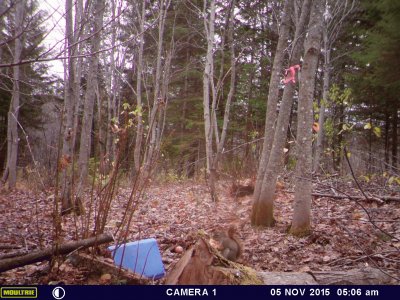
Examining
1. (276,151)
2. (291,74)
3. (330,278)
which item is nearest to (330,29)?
(291,74)

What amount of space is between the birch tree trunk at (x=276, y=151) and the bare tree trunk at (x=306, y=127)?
0.47m

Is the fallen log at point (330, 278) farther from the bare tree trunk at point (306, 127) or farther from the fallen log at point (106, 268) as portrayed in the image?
the bare tree trunk at point (306, 127)

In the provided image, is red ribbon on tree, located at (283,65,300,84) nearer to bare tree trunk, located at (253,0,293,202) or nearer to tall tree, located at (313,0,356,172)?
bare tree trunk, located at (253,0,293,202)

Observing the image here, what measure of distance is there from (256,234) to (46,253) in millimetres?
3044

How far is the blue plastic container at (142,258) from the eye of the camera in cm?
334

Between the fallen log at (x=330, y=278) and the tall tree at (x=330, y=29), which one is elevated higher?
the tall tree at (x=330, y=29)

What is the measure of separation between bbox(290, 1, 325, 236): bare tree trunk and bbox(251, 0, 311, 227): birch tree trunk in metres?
0.47

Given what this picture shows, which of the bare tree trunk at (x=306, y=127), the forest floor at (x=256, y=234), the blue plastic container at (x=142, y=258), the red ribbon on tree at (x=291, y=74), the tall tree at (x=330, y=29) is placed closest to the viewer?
the blue plastic container at (x=142, y=258)

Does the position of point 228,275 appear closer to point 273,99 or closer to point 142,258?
point 142,258

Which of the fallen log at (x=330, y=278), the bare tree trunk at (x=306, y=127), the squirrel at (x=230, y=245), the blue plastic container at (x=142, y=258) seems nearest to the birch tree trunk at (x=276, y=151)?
the bare tree trunk at (x=306, y=127)

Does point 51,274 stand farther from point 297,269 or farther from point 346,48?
point 346,48

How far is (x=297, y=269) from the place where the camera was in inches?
147

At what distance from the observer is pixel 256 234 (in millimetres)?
A: 5062
